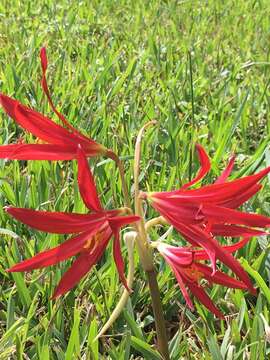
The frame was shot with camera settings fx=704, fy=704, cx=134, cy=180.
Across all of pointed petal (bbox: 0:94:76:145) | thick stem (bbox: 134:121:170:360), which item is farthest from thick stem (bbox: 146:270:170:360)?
pointed petal (bbox: 0:94:76:145)

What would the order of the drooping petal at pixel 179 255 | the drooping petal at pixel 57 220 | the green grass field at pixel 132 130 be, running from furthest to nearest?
the green grass field at pixel 132 130, the drooping petal at pixel 179 255, the drooping petal at pixel 57 220

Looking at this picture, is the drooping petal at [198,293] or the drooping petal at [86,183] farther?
the drooping petal at [198,293]

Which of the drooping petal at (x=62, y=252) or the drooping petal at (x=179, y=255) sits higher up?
the drooping petal at (x=62, y=252)

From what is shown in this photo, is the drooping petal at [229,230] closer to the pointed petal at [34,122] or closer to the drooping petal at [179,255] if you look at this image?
the drooping petal at [179,255]

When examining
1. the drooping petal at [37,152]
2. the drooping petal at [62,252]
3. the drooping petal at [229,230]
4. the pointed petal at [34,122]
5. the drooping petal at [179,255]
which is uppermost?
the pointed petal at [34,122]

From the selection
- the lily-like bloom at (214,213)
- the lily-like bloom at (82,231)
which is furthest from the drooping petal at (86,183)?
the lily-like bloom at (214,213)

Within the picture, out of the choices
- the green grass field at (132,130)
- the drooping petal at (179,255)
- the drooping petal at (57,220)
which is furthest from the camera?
the green grass field at (132,130)

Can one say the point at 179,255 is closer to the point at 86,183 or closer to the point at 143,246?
the point at 143,246
